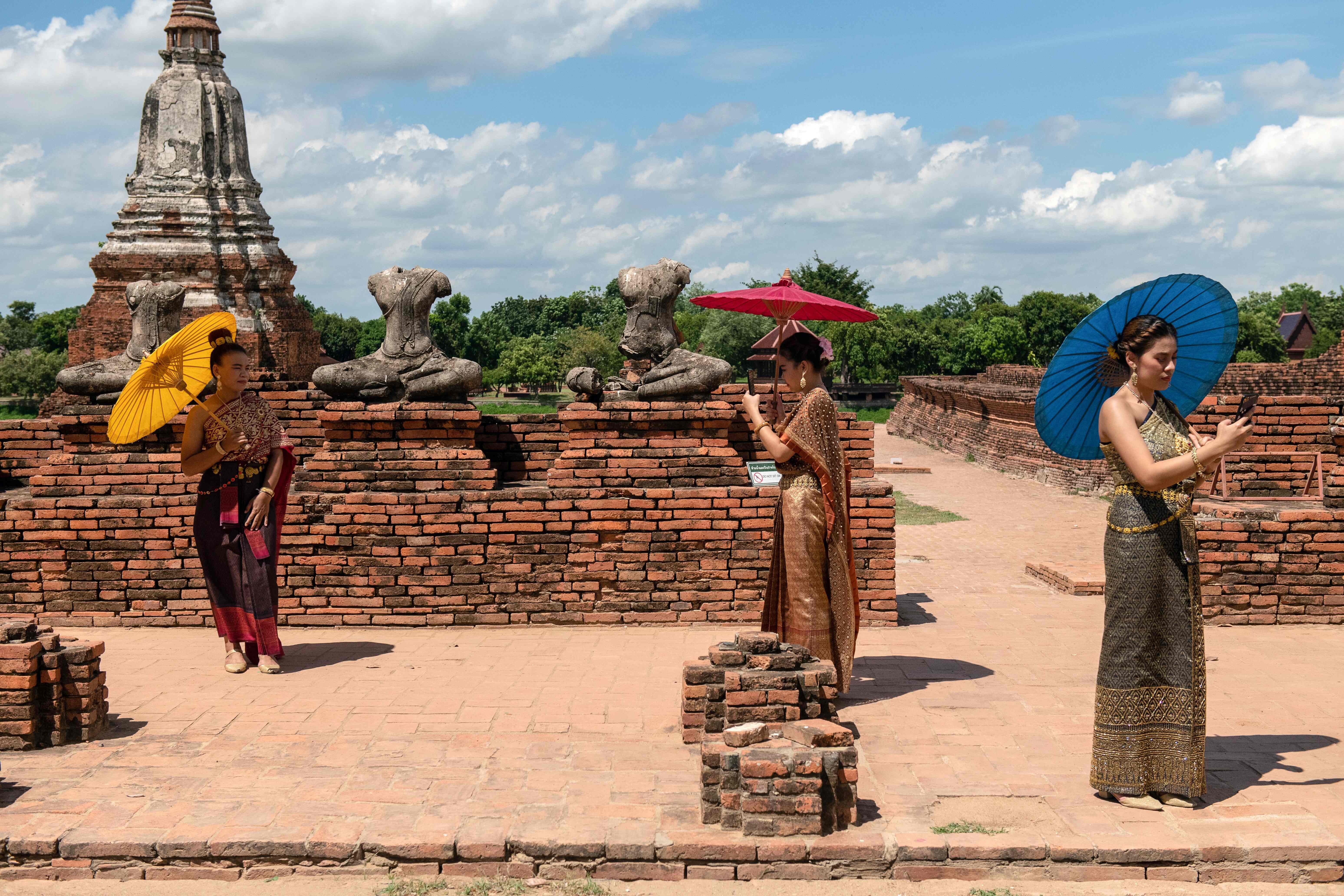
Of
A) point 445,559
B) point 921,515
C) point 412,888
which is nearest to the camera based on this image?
point 412,888

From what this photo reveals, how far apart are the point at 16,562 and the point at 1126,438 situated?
619 cm

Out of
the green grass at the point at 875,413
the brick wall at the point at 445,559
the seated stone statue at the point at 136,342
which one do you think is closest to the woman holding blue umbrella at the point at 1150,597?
the brick wall at the point at 445,559

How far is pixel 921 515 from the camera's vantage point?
1456 centimetres

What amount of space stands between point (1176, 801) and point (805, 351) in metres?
2.27

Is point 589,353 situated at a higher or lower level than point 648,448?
higher

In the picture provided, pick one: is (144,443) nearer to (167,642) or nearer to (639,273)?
(167,642)

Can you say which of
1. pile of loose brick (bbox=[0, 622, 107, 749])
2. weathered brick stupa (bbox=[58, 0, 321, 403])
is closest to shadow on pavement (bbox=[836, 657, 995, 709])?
pile of loose brick (bbox=[0, 622, 107, 749])

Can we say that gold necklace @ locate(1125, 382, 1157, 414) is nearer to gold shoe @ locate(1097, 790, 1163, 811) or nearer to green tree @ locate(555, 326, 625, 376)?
gold shoe @ locate(1097, 790, 1163, 811)

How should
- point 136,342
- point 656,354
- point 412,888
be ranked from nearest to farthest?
point 412,888 → point 656,354 → point 136,342

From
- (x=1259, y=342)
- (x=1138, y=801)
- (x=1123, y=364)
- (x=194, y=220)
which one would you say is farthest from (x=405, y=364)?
(x=1259, y=342)

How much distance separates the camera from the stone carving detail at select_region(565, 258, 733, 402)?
23.7ft

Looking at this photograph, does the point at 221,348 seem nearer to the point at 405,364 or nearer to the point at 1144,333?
the point at 405,364

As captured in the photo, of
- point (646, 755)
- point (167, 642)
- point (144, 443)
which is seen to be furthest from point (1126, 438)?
point (144, 443)

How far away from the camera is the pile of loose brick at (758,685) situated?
4266 millimetres
